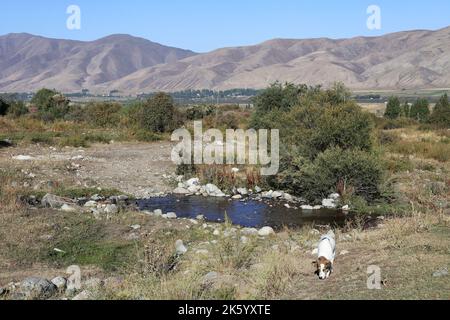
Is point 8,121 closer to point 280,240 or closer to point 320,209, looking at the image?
point 320,209

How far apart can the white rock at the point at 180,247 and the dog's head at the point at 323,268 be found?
3.27 meters

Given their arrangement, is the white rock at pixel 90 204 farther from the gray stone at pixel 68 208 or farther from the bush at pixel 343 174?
the bush at pixel 343 174

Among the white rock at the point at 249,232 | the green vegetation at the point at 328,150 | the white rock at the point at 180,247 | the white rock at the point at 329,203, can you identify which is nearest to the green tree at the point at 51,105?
the green vegetation at the point at 328,150

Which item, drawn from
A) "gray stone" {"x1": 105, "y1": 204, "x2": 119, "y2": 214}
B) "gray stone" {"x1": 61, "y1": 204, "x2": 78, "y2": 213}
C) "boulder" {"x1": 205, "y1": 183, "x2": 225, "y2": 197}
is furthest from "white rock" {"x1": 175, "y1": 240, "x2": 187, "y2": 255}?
"boulder" {"x1": 205, "y1": 183, "x2": 225, "y2": 197}

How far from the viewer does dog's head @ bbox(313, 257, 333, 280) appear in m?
8.11

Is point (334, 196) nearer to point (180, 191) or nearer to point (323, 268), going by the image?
point (180, 191)

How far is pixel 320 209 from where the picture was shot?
682 inches

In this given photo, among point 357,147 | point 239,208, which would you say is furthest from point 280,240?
point 357,147

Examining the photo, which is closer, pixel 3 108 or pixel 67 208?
pixel 67 208

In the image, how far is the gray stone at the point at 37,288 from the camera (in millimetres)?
7837

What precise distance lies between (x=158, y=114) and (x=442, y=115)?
2424 centimetres

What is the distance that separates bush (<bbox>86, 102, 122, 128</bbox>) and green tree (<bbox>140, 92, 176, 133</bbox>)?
366 cm

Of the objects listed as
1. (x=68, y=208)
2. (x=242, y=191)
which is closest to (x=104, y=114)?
(x=242, y=191)

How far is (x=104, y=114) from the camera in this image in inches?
1641
